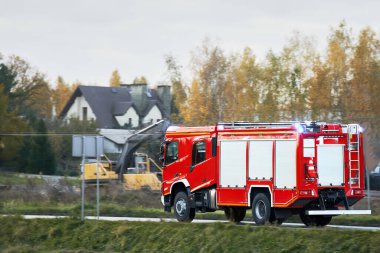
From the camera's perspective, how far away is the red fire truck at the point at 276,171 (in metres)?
26.2

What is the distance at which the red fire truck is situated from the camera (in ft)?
85.9

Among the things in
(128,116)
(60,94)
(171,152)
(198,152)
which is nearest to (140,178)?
(171,152)

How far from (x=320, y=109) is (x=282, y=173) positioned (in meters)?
39.9

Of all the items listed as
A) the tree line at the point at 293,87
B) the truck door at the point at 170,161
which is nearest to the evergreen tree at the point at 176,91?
the tree line at the point at 293,87

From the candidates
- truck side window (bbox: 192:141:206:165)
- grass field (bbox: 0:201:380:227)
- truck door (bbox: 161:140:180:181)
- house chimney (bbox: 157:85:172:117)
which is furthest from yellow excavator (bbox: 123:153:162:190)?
house chimney (bbox: 157:85:172:117)

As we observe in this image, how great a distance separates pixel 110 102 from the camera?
109562 mm

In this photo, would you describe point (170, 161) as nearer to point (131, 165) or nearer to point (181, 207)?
point (181, 207)

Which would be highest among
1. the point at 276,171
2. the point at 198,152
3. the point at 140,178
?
the point at 198,152

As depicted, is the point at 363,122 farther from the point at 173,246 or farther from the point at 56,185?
the point at 173,246

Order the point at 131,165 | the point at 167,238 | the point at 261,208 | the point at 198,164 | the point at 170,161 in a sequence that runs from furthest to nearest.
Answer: the point at 131,165, the point at 170,161, the point at 198,164, the point at 261,208, the point at 167,238

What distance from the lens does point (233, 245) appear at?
74.8 ft

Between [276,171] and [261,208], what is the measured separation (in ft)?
3.93

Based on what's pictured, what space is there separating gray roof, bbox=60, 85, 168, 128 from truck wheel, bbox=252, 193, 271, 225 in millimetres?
77092

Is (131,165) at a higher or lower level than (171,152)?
higher
